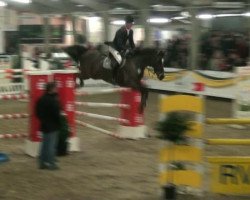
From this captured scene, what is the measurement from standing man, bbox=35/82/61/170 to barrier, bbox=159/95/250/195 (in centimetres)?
188

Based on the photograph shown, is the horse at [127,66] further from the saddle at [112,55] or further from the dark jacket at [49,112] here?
the dark jacket at [49,112]

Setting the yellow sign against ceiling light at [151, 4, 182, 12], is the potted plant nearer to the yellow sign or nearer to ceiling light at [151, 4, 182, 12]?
the yellow sign

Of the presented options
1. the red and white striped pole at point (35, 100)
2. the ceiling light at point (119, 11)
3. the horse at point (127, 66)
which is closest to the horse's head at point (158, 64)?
the horse at point (127, 66)

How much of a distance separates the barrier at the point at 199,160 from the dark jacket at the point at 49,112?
6.07 feet

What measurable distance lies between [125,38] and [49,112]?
5242 millimetres

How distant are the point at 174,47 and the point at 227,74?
463cm

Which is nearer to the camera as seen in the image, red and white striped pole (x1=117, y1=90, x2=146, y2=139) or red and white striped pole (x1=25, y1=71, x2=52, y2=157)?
red and white striped pole (x1=25, y1=71, x2=52, y2=157)

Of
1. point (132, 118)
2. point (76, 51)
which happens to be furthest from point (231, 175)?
point (76, 51)

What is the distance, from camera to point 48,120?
7.63m

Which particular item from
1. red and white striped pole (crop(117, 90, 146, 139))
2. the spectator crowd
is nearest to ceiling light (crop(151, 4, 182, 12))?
the spectator crowd

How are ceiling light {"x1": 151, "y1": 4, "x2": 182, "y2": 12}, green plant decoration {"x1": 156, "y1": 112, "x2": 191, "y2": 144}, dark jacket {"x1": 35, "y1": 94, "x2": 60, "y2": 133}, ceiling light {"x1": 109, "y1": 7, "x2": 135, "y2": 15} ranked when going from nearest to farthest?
green plant decoration {"x1": 156, "y1": 112, "x2": 191, "y2": 144} → dark jacket {"x1": 35, "y1": 94, "x2": 60, "y2": 133} → ceiling light {"x1": 151, "y1": 4, "x2": 182, "y2": 12} → ceiling light {"x1": 109, "y1": 7, "x2": 135, "y2": 15}

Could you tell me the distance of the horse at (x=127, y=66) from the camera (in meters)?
11.8

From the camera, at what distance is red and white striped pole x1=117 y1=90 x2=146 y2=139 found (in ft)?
34.6

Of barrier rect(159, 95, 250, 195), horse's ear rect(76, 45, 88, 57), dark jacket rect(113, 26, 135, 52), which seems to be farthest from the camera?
horse's ear rect(76, 45, 88, 57)
